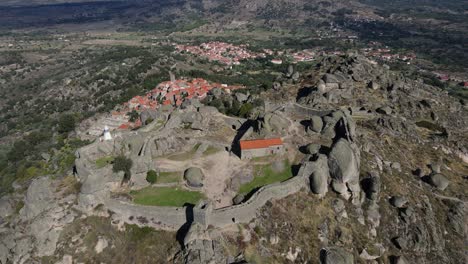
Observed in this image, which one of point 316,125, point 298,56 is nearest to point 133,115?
point 316,125

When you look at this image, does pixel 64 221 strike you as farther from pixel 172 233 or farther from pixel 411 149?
pixel 411 149

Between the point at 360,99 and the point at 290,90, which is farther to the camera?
the point at 290,90

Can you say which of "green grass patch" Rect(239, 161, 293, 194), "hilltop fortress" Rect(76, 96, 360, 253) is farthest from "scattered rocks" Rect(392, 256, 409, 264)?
"green grass patch" Rect(239, 161, 293, 194)

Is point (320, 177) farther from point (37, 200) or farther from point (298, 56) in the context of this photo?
point (298, 56)

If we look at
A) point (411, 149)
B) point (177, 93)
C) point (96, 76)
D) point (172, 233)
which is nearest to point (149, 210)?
point (172, 233)

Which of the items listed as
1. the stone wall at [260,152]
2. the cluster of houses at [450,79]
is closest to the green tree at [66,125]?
the stone wall at [260,152]

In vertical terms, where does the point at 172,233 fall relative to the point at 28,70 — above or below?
above

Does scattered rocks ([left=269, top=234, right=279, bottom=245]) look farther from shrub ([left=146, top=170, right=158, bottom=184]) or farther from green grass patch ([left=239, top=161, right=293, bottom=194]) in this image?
shrub ([left=146, top=170, right=158, bottom=184])
